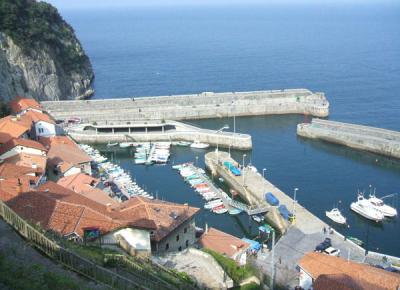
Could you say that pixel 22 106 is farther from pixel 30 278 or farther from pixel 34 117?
pixel 30 278

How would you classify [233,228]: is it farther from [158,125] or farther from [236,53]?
[236,53]

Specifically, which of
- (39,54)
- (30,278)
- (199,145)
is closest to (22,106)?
(199,145)

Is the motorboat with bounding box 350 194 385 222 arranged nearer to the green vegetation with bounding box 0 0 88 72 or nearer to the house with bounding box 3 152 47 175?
the house with bounding box 3 152 47 175

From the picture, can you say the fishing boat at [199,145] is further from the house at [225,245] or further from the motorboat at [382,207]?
the house at [225,245]

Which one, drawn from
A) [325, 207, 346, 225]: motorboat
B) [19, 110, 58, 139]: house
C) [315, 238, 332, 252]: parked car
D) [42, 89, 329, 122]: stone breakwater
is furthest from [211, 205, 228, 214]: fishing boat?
[42, 89, 329, 122]: stone breakwater

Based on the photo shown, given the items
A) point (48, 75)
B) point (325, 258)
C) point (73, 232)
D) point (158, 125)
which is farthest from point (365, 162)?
point (48, 75)

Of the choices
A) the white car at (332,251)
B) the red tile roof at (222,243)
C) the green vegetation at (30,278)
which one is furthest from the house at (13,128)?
the green vegetation at (30,278)
